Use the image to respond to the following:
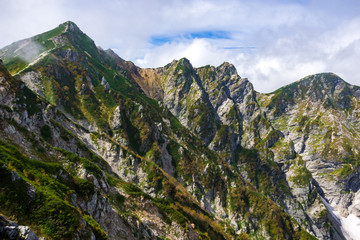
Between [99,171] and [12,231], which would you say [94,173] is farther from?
[12,231]

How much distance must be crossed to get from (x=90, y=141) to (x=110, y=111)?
1768 inches

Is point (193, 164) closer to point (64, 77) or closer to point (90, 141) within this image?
point (90, 141)

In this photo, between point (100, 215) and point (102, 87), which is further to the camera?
point (102, 87)

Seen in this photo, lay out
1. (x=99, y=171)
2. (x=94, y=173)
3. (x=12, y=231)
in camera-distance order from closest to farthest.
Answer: (x=12, y=231) < (x=94, y=173) < (x=99, y=171)

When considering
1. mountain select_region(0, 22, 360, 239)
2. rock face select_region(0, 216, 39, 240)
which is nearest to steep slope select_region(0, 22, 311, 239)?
mountain select_region(0, 22, 360, 239)

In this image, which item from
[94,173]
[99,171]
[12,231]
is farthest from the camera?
[99,171]

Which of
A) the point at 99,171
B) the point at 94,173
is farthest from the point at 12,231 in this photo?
the point at 99,171

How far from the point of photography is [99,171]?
46312 millimetres

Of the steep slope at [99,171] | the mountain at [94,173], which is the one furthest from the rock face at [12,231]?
the steep slope at [99,171]

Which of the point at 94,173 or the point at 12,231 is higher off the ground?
the point at 94,173

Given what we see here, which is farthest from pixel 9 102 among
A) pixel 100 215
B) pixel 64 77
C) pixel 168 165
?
pixel 168 165

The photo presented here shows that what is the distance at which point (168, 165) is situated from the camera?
161 m

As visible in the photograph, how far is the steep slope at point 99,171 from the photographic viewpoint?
23156 mm

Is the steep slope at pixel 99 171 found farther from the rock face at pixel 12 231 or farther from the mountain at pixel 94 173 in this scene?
the rock face at pixel 12 231
